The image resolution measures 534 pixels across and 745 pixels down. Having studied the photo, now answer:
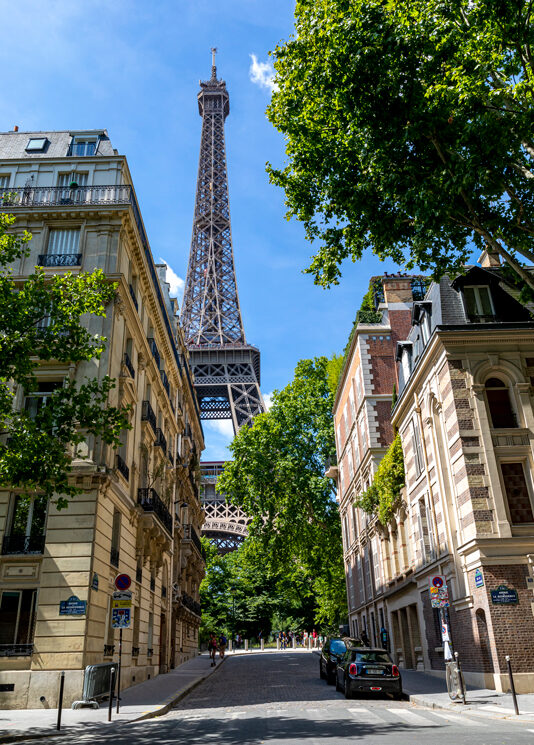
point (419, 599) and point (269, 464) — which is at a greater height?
point (269, 464)

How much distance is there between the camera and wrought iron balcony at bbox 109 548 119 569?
2010 cm

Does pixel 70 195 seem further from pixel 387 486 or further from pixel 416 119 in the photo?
pixel 387 486

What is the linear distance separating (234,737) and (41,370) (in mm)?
13592

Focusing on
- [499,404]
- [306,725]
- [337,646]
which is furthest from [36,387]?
[337,646]

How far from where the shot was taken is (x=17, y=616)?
17.5 meters

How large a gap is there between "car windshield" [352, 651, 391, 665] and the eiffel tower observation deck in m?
45.6

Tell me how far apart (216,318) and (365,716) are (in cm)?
8680

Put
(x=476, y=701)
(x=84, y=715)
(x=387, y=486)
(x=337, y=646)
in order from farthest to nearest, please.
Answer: (x=387, y=486) → (x=337, y=646) → (x=84, y=715) → (x=476, y=701)

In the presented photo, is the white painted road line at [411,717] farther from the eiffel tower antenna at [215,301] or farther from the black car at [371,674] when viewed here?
the eiffel tower antenna at [215,301]

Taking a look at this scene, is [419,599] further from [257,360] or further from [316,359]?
[257,360]

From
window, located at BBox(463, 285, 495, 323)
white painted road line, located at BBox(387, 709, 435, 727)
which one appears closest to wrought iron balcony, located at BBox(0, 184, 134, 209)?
window, located at BBox(463, 285, 495, 323)

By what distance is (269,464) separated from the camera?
139 feet

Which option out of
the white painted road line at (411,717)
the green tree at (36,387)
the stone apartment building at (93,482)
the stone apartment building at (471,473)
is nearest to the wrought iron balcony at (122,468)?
the stone apartment building at (93,482)

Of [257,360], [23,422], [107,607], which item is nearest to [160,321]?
[107,607]
